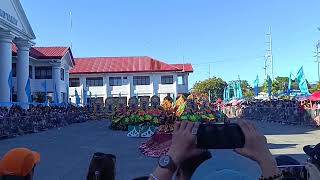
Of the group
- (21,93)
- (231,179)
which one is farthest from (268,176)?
(21,93)

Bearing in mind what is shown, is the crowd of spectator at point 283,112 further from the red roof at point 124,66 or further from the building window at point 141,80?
the building window at point 141,80

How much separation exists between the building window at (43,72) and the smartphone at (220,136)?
53818 millimetres

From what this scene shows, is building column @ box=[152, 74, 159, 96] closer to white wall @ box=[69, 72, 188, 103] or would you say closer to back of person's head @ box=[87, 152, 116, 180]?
white wall @ box=[69, 72, 188, 103]

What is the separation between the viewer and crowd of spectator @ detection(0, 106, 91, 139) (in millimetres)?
25836

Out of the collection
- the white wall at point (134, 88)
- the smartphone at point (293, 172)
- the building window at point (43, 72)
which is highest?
the building window at point (43, 72)

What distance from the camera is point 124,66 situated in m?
71.0

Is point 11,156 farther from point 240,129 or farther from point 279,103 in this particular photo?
point 279,103

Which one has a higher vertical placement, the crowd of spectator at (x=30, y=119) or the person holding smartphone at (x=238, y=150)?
the person holding smartphone at (x=238, y=150)

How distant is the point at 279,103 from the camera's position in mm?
39969

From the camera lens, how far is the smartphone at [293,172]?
114 inches

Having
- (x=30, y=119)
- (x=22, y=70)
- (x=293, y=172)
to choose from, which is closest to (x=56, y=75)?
(x=22, y=70)

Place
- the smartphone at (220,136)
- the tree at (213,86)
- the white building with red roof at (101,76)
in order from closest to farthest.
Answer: the smartphone at (220,136) < the white building with red roof at (101,76) < the tree at (213,86)

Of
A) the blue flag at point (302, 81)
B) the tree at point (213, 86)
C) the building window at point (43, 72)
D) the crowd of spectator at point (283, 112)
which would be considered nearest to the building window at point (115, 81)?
the building window at point (43, 72)

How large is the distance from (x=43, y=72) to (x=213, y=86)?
6307 cm
